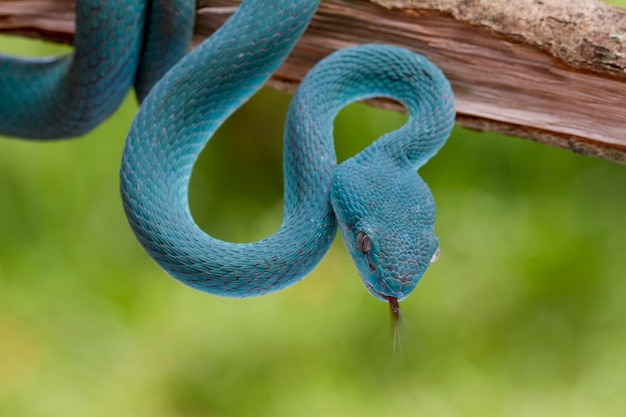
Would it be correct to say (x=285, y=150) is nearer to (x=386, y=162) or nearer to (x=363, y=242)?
(x=386, y=162)

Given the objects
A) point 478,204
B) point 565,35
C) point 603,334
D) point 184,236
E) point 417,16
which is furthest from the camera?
point 478,204

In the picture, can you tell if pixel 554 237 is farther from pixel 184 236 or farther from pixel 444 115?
pixel 184 236

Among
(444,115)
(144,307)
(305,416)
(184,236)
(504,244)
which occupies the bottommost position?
(305,416)

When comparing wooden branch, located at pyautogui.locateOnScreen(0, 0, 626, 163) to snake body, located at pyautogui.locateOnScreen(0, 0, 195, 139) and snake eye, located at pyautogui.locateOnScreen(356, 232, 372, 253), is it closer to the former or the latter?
snake body, located at pyautogui.locateOnScreen(0, 0, 195, 139)

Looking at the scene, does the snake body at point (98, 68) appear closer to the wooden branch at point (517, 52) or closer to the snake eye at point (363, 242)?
the wooden branch at point (517, 52)

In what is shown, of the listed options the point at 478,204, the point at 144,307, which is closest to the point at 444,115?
the point at 478,204

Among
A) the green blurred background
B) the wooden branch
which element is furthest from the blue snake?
the green blurred background
